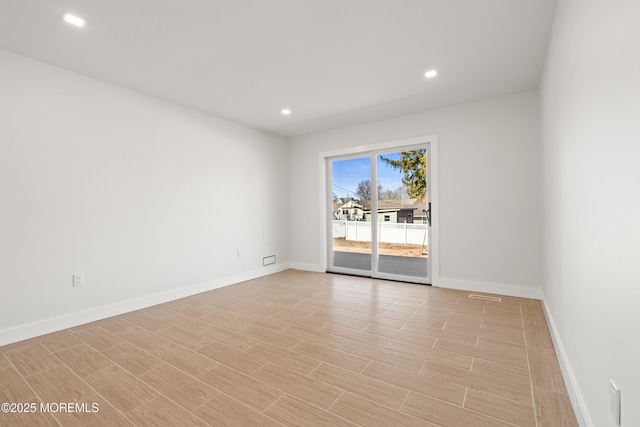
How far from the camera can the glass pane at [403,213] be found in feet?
14.9

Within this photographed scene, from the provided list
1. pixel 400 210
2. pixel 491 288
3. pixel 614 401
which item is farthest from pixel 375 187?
pixel 614 401

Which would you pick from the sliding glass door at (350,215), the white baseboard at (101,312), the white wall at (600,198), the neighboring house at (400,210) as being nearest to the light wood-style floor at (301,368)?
the white baseboard at (101,312)

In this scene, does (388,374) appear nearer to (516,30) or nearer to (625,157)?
(625,157)

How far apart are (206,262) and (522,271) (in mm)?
4313

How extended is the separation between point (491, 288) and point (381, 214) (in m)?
1.91

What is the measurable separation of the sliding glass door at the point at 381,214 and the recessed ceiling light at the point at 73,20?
386 centimetres

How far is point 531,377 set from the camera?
1.95 m

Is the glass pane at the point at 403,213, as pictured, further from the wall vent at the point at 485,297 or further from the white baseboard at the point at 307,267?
the white baseboard at the point at 307,267

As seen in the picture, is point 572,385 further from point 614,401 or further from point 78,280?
point 78,280

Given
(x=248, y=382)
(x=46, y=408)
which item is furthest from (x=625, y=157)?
(x=46, y=408)

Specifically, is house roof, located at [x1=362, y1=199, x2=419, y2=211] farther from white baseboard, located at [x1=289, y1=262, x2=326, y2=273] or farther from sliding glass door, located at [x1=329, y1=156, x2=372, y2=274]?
white baseboard, located at [x1=289, y1=262, x2=326, y2=273]

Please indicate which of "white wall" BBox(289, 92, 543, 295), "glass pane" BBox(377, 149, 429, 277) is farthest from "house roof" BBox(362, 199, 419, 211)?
"white wall" BBox(289, 92, 543, 295)

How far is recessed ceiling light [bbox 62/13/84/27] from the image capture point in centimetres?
218

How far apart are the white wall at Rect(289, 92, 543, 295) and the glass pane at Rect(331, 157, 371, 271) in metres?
0.88
